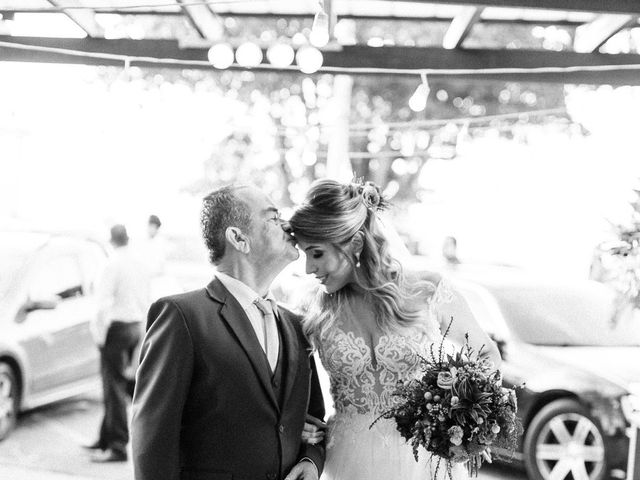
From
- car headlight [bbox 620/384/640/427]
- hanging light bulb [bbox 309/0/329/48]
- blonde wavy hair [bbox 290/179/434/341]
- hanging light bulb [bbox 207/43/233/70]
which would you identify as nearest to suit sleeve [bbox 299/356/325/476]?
blonde wavy hair [bbox 290/179/434/341]

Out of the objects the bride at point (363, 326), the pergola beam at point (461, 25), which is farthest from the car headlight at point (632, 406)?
the pergola beam at point (461, 25)

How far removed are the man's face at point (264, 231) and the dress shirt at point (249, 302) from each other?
9 centimetres

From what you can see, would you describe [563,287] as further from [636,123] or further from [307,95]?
[307,95]

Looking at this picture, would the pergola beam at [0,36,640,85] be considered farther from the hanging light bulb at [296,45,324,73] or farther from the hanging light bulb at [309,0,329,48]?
the hanging light bulb at [309,0,329,48]

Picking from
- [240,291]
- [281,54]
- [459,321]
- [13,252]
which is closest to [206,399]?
[240,291]

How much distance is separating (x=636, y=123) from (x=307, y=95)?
180 inches

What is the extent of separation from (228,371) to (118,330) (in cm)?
351

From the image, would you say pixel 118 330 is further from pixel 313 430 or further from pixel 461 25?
pixel 313 430

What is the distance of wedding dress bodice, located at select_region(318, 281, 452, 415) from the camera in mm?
2617

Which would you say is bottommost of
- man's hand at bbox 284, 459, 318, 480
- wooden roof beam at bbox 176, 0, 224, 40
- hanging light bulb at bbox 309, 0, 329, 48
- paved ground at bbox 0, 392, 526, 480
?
paved ground at bbox 0, 392, 526, 480

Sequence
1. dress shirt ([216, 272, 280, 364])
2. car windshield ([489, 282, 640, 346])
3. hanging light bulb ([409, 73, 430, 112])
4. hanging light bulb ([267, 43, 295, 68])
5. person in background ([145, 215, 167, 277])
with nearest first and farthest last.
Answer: dress shirt ([216, 272, 280, 364]), hanging light bulb ([267, 43, 295, 68]), hanging light bulb ([409, 73, 430, 112]), car windshield ([489, 282, 640, 346]), person in background ([145, 215, 167, 277])

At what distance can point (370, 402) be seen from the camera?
2.64 metres

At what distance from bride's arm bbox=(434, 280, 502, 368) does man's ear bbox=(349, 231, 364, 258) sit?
0.99 ft

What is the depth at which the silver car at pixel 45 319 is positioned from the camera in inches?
209
